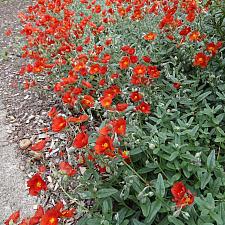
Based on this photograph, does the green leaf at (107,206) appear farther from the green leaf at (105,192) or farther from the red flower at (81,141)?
the red flower at (81,141)

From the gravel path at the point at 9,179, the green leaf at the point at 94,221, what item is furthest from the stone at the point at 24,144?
the green leaf at the point at 94,221

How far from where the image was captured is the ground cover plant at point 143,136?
221cm

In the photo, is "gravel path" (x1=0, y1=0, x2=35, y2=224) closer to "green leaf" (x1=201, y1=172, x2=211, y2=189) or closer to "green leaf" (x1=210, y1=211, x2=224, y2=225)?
"green leaf" (x1=201, y1=172, x2=211, y2=189)

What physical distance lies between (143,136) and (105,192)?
1.62 feet

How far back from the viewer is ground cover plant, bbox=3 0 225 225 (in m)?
2.21

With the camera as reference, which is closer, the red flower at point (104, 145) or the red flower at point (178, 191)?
the red flower at point (178, 191)

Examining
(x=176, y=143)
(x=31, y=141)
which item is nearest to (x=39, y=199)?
(x=31, y=141)

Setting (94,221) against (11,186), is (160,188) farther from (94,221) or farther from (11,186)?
(11,186)

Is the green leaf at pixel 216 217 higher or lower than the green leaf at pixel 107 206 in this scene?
higher

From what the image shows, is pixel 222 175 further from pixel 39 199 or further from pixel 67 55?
pixel 67 55

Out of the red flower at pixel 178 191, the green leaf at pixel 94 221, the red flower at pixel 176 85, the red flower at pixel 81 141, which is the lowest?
the green leaf at pixel 94 221

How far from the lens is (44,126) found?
12.9ft

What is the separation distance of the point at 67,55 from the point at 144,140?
2043 millimetres

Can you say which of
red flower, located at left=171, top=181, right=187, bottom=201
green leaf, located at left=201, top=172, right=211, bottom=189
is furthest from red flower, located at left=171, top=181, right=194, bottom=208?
green leaf, located at left=201, top=172, right=211, bottom=189
